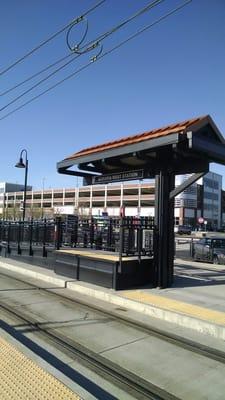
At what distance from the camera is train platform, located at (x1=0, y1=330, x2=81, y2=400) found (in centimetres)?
469

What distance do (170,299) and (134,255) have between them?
2.17 meters

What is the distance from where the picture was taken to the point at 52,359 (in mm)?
6125

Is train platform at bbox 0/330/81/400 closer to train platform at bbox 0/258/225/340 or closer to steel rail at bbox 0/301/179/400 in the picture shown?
steel rail at bbox 0/301/179/400

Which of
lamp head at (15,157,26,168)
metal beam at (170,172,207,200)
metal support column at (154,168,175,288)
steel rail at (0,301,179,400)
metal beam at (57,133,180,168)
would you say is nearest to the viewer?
steel rail at (0,301,179,400)


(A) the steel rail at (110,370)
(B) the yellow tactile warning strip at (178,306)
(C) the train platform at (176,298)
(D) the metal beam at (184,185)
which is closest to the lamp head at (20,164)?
(C) the train platform at (176,298)

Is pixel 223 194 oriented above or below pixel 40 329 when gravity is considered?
above

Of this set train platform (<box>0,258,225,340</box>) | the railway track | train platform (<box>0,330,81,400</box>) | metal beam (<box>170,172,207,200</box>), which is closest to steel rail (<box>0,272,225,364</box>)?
the railway track

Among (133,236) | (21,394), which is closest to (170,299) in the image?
(133,236)

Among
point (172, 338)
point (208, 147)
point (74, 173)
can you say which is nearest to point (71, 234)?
point (74, 173)

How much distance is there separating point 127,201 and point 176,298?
103106 mm

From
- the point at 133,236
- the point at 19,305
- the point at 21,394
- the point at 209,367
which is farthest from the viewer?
the point at 133,236

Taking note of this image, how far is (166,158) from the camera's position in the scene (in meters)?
11.6

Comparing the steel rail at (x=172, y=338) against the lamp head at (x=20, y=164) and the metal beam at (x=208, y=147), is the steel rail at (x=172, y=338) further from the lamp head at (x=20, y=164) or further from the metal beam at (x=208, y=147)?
the lamp head at (x=20, y=164)

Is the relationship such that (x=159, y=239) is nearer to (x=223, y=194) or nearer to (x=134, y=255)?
(x=134, y=255)
